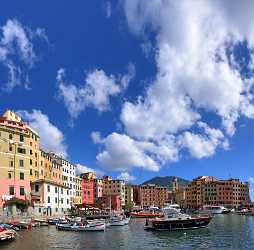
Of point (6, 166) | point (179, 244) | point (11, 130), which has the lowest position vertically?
point (179, 244)

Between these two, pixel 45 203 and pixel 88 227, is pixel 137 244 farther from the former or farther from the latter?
pixel 45 203

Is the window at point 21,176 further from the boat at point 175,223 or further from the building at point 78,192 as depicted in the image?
the building at point 78,192

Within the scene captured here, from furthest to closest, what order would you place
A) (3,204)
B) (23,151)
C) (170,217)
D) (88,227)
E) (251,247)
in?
(23,151) < (3,204) < (170,217) < (88,227) < (251,247)

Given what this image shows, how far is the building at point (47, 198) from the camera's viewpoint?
122 meters

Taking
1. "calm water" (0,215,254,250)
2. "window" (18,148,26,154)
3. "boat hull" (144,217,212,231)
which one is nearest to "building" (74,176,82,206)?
"window" (18,148,26,154)

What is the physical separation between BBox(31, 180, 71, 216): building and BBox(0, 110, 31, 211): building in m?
3.15

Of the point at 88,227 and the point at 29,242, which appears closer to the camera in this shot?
the point at 29,242

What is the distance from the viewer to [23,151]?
391 feet

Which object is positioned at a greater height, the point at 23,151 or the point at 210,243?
the point at 23,151

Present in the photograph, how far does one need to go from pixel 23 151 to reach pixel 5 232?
53.8 metres

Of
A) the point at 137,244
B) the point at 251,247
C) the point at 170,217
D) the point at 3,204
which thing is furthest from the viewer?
the point at 3,204

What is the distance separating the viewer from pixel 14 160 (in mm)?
116125

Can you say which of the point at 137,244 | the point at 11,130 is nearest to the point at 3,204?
the point at 11,130

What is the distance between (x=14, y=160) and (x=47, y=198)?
15827 millimetres
